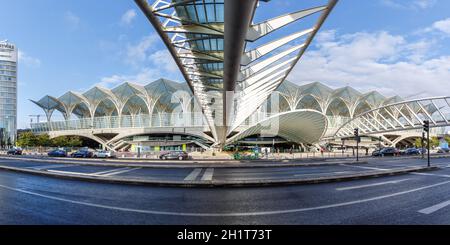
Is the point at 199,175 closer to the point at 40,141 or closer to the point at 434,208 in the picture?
the point at 434,208

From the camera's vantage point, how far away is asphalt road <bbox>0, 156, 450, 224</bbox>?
5.69 metres

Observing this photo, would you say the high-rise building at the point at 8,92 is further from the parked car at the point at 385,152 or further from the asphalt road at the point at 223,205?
the parked car at the point at 385,152

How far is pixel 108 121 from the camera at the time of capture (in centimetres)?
8331

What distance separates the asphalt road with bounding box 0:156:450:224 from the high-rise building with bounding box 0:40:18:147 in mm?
117856

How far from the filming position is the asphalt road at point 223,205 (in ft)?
18.7

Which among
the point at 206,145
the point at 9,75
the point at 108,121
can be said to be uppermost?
the point at 9,75

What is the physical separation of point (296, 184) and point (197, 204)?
17.5 feet

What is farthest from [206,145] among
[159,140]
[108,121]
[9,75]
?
[9,75]

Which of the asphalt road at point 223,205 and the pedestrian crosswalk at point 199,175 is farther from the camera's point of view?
the pedestrian crosswalk at point 199,175

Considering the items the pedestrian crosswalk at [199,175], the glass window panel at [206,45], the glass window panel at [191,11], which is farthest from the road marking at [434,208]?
the glass window panel at [206,45]

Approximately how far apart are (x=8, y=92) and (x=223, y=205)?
13513cm

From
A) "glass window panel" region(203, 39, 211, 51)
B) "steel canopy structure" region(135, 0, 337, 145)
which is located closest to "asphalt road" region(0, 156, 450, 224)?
"steel canopy structure" region(135, 0, 337, 145)

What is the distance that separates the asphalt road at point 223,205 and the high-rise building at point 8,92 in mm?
117856
